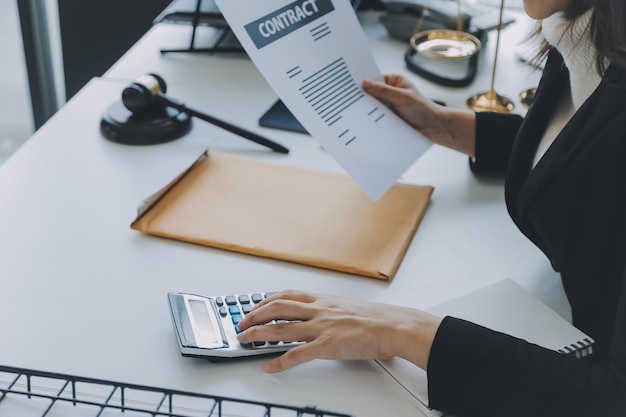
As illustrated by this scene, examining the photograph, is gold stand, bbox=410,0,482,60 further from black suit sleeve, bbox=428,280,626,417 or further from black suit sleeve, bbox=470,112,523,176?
black suit sleeve, bbox=428,280,626,417

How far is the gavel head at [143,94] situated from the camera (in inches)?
53.1

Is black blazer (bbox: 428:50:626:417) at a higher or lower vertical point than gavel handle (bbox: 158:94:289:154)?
higher

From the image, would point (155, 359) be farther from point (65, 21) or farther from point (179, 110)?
point (65, 21)

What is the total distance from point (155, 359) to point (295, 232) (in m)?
0.30

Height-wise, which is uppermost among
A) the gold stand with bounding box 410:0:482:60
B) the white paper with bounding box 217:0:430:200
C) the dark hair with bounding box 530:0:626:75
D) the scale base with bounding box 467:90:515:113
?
the dark hair with bounding box 530:0:626:75

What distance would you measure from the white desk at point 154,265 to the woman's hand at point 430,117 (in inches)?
1.6

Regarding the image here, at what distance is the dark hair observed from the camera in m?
0.89

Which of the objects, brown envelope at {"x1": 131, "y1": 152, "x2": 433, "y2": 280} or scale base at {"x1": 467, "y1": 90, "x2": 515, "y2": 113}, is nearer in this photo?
brown envelope at {"x1": 131, "y1": 152, "x2": 433, "y2": 280}

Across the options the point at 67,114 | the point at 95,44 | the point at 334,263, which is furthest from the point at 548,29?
the point at 95,44

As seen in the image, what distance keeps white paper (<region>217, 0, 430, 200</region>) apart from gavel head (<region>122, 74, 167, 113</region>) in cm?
31

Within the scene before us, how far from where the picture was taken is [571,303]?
1.01m

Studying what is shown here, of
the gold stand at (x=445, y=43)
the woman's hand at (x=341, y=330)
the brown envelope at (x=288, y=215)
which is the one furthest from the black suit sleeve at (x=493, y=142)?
the woman's hand at (x=341, y=330)

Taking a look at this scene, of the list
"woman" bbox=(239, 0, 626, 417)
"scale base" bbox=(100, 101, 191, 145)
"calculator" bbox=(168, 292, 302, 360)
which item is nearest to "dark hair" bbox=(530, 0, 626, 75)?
"woman" bbox=(239, 0, 626, 417)

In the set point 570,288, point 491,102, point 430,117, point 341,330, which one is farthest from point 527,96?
point 341,330
